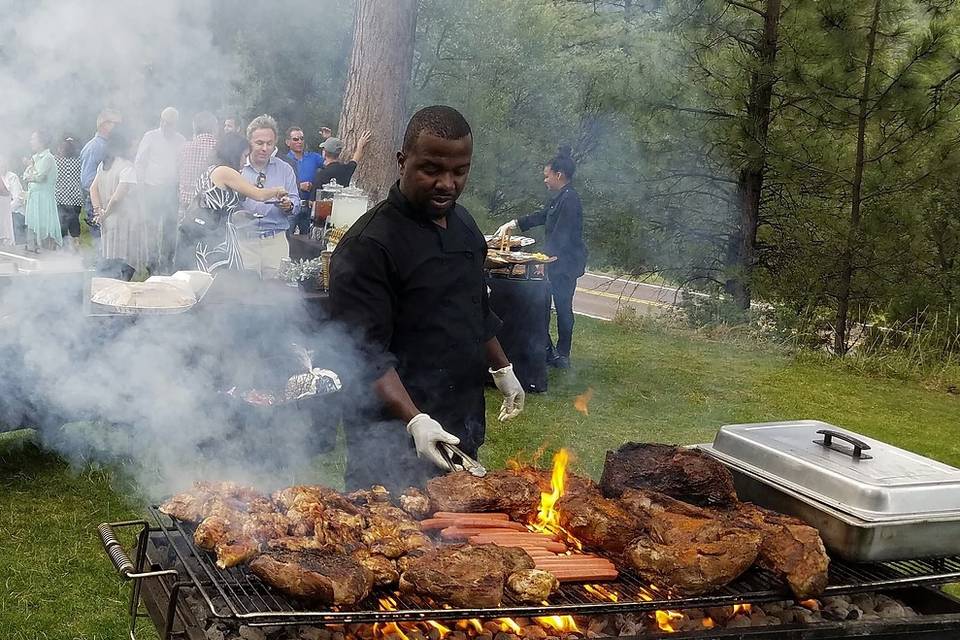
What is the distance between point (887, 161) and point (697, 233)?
284 centimetres

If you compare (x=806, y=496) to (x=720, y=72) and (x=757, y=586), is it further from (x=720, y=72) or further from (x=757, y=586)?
(x=720, y=72)

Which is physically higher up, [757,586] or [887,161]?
[887,161]

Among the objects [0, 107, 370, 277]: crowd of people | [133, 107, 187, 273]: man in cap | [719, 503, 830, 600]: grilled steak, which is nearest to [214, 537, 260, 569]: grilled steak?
[719, 503, 830, 600]: grilled steak

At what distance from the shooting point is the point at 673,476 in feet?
10.2

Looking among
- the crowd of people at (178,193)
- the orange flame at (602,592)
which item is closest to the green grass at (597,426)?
the crowd of people at (178,193)

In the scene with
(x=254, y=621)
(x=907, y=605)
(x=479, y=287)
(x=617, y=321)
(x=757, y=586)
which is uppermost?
(x=479, y=287)

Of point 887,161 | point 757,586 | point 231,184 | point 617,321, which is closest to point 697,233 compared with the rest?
point 617,321

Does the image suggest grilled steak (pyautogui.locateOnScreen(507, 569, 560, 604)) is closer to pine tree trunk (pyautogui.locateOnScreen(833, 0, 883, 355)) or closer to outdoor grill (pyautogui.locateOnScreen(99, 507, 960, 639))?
outdoor grill (pyautogui.locateOnScreen(99, 507, 960, 639))

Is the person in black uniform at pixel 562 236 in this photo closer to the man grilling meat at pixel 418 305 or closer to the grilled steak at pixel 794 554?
the man grilling meat at pixel 418 305

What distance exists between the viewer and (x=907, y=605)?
306 cm

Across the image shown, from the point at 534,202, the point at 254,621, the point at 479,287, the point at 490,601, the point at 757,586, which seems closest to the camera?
the point at 254,621

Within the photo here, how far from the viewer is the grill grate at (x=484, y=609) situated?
Result: 2068 mm

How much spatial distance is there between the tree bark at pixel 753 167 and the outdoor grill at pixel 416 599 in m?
10.2

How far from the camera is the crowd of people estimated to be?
24.1 feet
